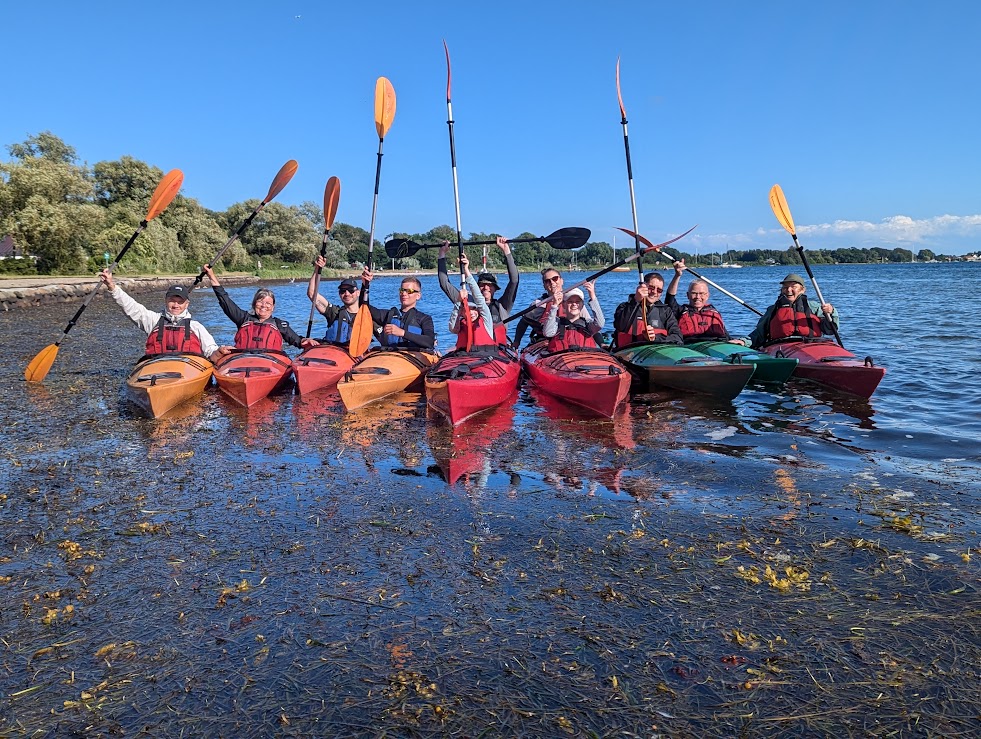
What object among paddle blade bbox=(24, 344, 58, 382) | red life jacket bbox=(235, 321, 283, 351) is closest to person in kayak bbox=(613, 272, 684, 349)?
red life jacket bbox=(235, 321, 283, 351)

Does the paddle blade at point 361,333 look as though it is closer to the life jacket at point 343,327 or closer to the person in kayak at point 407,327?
the person in kayak at point 407,327

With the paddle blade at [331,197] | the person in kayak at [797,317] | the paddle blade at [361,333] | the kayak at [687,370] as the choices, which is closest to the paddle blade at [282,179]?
the paddle blade at [331,197]

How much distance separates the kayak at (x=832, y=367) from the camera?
9.44 meters

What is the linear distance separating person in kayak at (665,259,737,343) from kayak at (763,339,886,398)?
39.1 inches

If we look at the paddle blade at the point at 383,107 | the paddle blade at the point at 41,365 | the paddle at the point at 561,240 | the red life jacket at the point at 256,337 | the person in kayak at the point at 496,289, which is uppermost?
the paddle blade at the point at 383,107

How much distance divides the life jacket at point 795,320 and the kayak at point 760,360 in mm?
1178

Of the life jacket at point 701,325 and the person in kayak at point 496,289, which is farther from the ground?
the person in kayak at point 496,289

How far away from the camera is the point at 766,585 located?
395 cm

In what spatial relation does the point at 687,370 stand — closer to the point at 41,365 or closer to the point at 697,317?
the point at 697,317

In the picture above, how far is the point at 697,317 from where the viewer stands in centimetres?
1126

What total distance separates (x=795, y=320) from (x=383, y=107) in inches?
322

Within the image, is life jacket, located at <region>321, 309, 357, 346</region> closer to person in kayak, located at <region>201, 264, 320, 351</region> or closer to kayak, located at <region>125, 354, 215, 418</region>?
person in kayak, located at <region>201, 264, 320, 351</region>

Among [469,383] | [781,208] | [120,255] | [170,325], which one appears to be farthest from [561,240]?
[120,255]

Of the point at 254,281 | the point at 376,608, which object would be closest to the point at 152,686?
the point at 376,608
